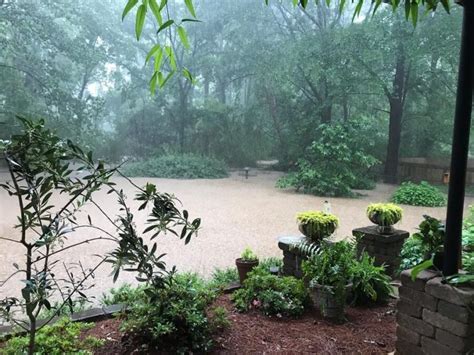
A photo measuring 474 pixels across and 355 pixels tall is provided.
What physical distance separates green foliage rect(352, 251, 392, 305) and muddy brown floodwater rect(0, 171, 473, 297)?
1736mm

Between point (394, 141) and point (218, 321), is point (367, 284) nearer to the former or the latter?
point (218, 321)

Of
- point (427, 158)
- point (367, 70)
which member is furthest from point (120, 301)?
point (427, 158)

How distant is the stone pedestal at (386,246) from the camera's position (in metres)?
3.03

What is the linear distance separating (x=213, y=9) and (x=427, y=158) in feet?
32.3

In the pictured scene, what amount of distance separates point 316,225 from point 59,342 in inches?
72.4

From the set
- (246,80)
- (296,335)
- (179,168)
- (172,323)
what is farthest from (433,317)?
(246,80)

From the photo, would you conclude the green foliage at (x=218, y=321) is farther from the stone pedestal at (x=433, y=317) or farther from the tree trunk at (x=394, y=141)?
the tree trunk at (x=394, y=141)

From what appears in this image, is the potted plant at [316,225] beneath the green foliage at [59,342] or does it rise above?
above

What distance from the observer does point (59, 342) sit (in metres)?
1.71

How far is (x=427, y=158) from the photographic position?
11930 mm

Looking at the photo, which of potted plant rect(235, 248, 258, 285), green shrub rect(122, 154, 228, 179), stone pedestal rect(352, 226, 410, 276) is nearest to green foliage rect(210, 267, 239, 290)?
potted plant rect(235, 248, 258, 285)

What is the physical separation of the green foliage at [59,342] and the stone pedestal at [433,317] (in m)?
1.41

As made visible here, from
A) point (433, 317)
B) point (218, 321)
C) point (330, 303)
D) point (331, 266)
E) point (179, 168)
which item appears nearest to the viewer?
point (433, 317)

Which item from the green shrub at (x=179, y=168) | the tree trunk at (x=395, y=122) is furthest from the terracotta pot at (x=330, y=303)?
the green shrub at (x=179, y=168)
